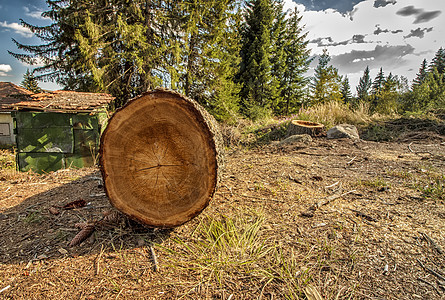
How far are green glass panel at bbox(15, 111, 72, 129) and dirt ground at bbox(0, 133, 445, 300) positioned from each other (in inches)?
123

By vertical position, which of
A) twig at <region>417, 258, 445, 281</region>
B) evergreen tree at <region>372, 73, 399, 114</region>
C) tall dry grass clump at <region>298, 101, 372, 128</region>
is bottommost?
twig at <region>417, 258, 445, 281</region>

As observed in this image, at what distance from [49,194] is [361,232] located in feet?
12.5

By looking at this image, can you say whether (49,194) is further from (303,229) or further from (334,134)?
(334,134)

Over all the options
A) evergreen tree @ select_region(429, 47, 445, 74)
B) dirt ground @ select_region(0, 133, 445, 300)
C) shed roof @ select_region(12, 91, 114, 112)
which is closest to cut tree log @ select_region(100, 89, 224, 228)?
dirt ground @ select_region(0, 133, 445, 300)

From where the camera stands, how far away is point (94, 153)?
5605 mm

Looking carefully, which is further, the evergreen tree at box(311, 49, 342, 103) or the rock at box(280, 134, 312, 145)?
the evergreen tree at box(311, 49, 342, 103)

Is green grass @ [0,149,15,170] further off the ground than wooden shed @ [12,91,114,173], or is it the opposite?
wooden shed @ [12,91,114,173]

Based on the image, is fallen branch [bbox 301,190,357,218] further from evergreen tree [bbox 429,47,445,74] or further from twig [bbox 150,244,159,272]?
evergreen tree [bbox 429,47,445,74]

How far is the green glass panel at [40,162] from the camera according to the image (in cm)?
539

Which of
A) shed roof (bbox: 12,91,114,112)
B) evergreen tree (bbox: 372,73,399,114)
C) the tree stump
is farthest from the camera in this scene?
evergreen tree (bbox: 372,73,399,114)

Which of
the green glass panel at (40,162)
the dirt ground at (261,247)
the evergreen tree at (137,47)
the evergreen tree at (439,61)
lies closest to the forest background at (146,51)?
the evergreen tree at (137,47)

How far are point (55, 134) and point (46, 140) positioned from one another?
26 cm

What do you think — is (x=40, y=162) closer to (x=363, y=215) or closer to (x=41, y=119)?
(x=41, y=119)

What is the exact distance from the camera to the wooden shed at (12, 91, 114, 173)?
17.5 feet
